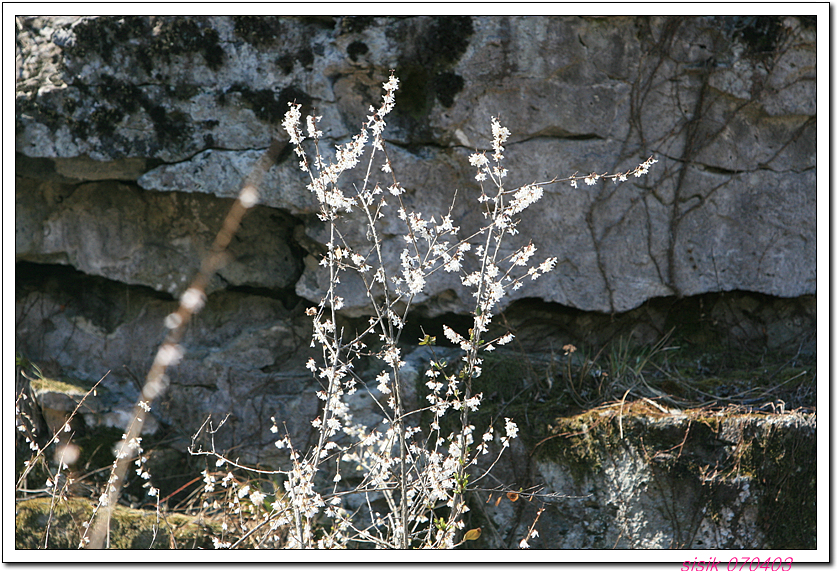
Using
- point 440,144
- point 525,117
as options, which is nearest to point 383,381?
point 440,144

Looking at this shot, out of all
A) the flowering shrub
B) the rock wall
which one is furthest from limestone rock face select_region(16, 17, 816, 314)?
the flowering shrub

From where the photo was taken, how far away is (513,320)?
127 inches

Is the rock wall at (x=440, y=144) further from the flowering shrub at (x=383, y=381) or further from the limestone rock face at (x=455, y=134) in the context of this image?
the flowering shrub at (x=383, y=381)

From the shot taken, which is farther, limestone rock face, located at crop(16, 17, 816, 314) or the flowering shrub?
limestone rock face, located at crop(16, 17, 816, 314)

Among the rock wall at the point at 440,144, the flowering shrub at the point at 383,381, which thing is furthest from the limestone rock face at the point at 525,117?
the flowering shrub at the point at 383,381

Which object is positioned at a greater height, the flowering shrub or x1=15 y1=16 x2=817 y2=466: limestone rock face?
x1=15 y1=16 x2=817 y2=466: limestone rock face

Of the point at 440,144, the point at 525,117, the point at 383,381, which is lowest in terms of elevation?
the point at 383,381

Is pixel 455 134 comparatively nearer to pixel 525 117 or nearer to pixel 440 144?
pixel 440 144

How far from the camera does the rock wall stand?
300cm

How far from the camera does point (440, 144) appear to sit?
308 cm

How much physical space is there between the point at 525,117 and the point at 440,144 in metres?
0.42

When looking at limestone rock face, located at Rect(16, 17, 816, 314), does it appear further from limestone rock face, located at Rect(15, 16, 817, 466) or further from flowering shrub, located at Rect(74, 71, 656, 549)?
flowering shrub, located at Rect(74, 71, 656, 549)

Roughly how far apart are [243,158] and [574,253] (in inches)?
66.0

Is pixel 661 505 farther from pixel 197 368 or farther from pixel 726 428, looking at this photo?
pixel 197 368
